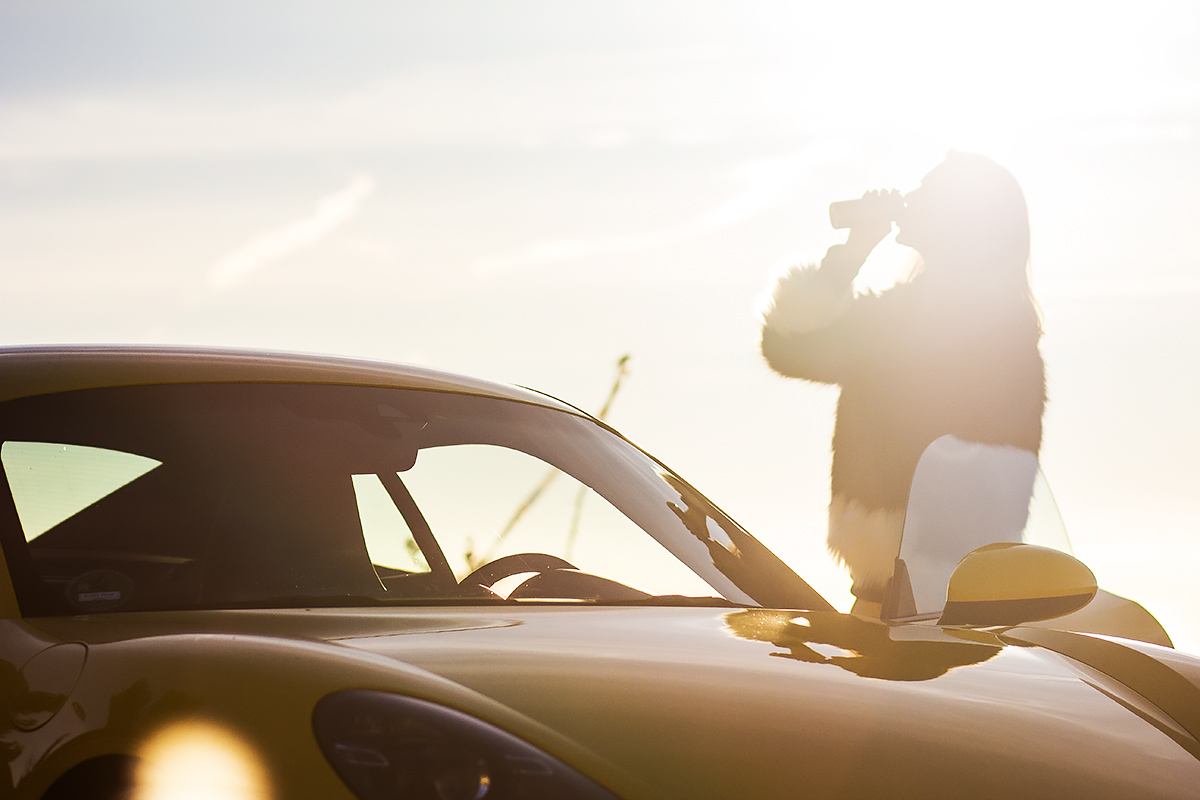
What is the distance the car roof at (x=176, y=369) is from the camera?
2318mm

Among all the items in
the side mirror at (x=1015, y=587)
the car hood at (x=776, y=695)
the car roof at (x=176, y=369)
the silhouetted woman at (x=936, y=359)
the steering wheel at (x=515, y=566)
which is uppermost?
the silhouetted woman at (x=936, y=359)

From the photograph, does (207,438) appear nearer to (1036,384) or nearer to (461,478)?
(461,478)

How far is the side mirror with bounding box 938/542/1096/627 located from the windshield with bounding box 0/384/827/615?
1.24ft

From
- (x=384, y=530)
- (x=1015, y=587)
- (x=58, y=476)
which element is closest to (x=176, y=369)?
(x=58, y=476)

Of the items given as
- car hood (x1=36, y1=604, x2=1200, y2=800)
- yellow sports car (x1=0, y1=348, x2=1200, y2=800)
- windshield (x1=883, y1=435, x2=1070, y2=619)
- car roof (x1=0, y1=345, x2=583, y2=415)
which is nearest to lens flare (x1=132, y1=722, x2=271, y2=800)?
yellow sports car (x1=0, y1=348, x2=1200, y2=800)

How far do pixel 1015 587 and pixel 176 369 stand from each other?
166 centimetres

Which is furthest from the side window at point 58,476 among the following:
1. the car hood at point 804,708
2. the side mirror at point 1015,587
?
the side mirror at point 1015,587

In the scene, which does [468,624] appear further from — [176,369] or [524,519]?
[176,369]

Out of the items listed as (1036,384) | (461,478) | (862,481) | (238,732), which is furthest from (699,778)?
(1036,384)

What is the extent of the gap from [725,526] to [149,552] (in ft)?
4.30

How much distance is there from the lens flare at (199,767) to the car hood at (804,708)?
0.26 meters

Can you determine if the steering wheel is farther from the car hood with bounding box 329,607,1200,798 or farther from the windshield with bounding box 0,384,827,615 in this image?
the car hood with bounding box 329,607,1200,798

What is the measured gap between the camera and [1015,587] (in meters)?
2.46

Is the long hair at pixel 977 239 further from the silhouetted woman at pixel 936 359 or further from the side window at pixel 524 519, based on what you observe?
the side window at pixel 524 519
